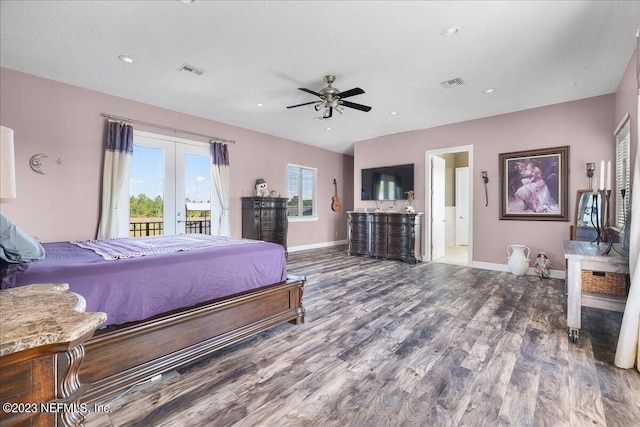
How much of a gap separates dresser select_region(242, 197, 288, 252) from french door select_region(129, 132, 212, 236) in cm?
75

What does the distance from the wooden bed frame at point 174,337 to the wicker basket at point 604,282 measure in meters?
2.60

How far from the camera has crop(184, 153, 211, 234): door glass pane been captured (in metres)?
5.22

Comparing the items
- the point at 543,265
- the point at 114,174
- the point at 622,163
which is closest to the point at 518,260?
the point at 543,265

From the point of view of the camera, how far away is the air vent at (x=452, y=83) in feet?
12.2

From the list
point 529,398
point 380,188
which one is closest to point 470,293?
point 529,398

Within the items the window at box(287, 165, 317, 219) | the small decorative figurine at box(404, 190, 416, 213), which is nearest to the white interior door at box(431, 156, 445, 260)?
the small decorative figurine at box(404, 190, 416, 213)

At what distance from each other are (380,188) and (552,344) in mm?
4643

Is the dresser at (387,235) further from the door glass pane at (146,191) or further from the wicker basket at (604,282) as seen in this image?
the door glass pane at (146,191)

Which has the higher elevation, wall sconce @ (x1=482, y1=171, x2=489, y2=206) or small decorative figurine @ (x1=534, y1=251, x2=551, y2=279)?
wall sconce @ (x1=482, y1=171, x2=489, y2=206)

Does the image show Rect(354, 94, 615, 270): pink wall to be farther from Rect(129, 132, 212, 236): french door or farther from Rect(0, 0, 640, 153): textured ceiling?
Rect(129, 132, 212, 236): french door

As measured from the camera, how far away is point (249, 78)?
146 inches

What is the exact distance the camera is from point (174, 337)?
1984mm

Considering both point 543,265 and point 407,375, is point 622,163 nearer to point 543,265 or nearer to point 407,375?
point 543,265

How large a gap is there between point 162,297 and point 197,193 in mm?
3729
